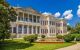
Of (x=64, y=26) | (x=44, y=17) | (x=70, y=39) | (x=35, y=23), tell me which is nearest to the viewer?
(x=70, y=39)

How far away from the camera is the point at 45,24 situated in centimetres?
6316

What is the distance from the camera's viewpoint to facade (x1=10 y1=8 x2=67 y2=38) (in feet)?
161

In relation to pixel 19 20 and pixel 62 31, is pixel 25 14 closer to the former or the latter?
pixel 19 20

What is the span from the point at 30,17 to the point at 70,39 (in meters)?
25.3

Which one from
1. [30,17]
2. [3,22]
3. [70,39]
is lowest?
[70,39]

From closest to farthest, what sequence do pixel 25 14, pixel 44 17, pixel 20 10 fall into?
pixel 20 10, pixel 25 14, pixel 44 17

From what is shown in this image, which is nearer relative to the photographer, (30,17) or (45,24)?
(30,17)

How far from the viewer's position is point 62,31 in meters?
72.4

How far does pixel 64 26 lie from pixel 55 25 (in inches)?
279

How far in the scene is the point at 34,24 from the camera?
55969 mm

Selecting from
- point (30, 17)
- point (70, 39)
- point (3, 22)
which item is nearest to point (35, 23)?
point (30, 17)

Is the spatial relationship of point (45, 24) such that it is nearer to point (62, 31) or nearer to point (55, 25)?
point (55, 25)

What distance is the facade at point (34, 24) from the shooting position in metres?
49.0

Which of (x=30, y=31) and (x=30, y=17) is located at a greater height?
(x=30, y=17)
